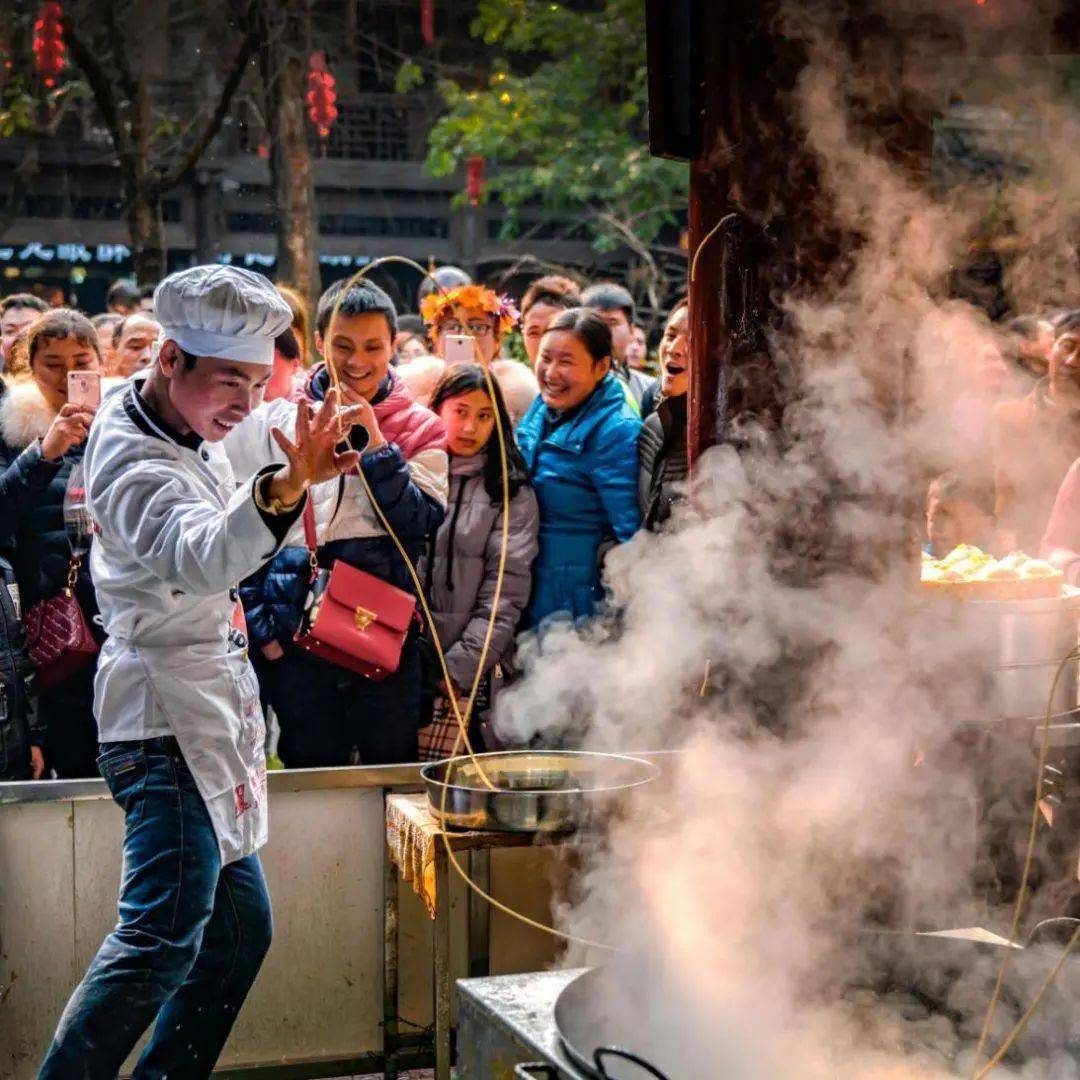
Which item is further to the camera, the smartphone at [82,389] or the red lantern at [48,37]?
the red lantern at [48,37]

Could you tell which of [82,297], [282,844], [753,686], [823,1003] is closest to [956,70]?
[753,686]

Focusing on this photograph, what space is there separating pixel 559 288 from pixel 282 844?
3590 millimetres

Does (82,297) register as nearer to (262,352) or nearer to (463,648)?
(463,648)

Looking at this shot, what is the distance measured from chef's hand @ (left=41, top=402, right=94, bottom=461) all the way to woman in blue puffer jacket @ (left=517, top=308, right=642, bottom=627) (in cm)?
167

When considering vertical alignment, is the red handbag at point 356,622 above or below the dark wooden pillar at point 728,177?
below

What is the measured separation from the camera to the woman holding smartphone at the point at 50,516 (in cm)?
494

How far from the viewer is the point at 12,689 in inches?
193

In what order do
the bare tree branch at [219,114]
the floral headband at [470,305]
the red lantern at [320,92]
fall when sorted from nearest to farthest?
1. the floral headband at [470,305]
2. the bare tree branch at [219,114]
3. the red lantern at [320,92]

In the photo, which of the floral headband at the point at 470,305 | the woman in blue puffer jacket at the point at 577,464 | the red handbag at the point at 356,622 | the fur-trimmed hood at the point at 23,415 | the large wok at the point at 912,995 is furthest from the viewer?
the floral headband at the point at 470,305

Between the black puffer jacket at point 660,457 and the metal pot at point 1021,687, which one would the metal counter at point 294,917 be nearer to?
the metal pot at point 1021,687

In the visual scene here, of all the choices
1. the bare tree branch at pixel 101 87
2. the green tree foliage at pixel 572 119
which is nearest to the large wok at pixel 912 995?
the bare tree branch at pixel 101 87

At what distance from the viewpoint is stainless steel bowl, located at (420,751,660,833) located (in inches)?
134

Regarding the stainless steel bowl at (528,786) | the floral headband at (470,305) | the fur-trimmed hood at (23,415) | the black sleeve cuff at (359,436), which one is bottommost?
the stainless steel bowl at (528,786)

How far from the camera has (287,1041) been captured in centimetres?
416
